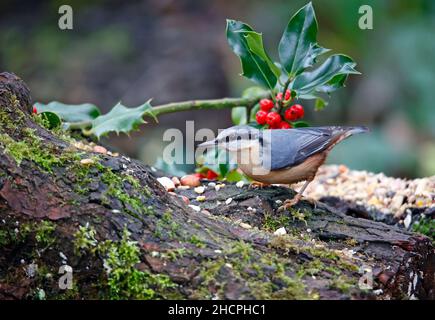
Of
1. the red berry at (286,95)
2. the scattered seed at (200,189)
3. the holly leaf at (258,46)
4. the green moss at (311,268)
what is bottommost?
the green moss at (311,268)

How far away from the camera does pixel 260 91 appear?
4.64 m

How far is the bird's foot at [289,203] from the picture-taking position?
3416 millimetres

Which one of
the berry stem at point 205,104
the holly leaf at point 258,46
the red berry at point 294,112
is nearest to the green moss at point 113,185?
the holly leaf at point 258,46

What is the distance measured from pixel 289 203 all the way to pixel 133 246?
1.08 m

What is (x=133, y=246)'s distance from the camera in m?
2.61

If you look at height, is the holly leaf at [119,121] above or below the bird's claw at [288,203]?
above

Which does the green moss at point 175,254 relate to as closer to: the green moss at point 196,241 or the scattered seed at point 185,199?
the green moss at point 196,241

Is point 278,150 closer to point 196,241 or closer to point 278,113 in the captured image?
point 278,113

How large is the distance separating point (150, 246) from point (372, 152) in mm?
4513

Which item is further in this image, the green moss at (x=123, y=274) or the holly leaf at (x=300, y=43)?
the holly leaf at (x=300, y=43)

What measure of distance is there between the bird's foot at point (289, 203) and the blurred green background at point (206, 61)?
3.27 meters

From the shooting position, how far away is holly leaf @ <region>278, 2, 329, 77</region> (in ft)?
12.4

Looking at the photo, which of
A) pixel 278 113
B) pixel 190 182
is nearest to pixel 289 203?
pixel 190 182

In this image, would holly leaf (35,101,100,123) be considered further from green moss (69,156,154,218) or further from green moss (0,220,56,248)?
green moss (0,220,56,248)
